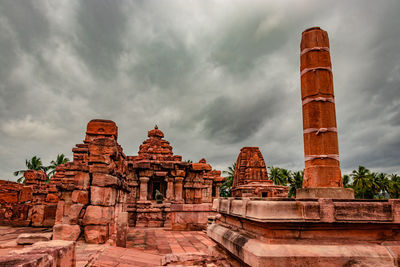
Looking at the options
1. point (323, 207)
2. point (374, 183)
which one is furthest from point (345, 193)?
point (374, 183)

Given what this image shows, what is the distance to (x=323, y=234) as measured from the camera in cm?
235

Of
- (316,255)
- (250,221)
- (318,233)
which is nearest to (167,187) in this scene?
(250,221)

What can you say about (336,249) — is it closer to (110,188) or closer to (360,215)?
(360,215)

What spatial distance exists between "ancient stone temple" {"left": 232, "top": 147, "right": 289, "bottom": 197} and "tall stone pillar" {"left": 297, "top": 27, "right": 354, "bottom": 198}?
18.9 meters

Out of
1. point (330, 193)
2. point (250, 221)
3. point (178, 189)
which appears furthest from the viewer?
point (178, 189)

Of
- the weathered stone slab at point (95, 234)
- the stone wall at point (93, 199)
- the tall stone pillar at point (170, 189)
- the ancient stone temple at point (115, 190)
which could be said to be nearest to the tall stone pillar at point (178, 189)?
the ancient stone temple at point (115, 190)

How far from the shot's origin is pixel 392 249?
229cm

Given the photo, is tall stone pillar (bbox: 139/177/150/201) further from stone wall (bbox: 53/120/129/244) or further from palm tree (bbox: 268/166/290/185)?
palm tree (bbox: 268/166/290/185)

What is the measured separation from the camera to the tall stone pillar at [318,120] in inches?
170

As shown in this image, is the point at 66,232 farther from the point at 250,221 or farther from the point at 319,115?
the point at 319,115

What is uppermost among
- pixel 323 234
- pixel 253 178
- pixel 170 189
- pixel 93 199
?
pixel 253 178

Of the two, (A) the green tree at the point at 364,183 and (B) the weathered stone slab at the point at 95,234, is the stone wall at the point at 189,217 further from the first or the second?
(A) the green tree at the point at 364,183

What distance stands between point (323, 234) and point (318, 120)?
2643 millimetres

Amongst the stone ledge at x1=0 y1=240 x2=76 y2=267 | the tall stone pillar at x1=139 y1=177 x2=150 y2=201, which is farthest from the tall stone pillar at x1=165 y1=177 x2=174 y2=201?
the stone ledge at x1=0 y1=240 x2=76 y2=267
